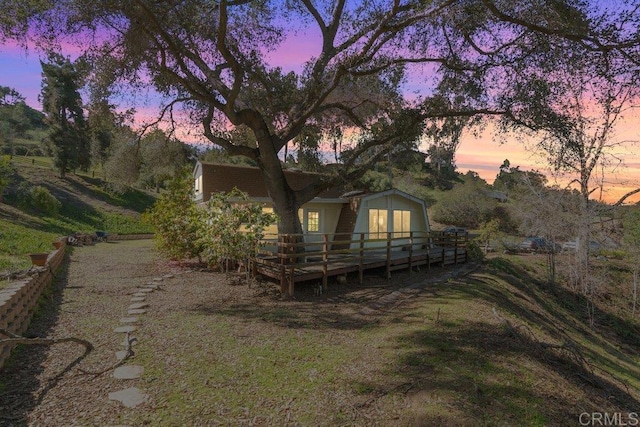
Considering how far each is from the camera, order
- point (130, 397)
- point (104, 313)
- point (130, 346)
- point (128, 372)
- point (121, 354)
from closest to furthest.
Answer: point (130, 397), point (128, 372), point (121, 354), point (130, 346), point (104, 313)

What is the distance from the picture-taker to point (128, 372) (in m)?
4.32

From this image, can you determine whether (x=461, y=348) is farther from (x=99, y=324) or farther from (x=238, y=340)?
(x=99, y=324)

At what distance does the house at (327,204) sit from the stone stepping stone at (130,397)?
1058 cm

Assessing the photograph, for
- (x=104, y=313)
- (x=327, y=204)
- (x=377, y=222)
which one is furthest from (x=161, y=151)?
(x=377, y=222)

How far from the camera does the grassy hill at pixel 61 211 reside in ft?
53.1

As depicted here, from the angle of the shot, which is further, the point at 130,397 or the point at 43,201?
the point at 43,201

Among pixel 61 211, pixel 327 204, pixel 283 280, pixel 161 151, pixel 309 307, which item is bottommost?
pixel 309 307

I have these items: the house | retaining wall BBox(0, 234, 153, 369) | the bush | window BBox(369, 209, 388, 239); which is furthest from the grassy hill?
window BBox(369, 209, 388, 239)

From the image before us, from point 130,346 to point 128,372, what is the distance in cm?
90

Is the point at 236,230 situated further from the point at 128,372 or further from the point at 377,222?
the point at 377,222

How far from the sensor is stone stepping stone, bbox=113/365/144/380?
420cm

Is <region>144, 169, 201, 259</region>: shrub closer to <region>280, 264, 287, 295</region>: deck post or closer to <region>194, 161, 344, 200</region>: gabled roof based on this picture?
<region>194, 161, 344, 200</region>: gabled roof

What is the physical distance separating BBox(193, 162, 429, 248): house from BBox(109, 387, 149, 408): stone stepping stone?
10582 millimetres

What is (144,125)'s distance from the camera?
1269 centimetres
